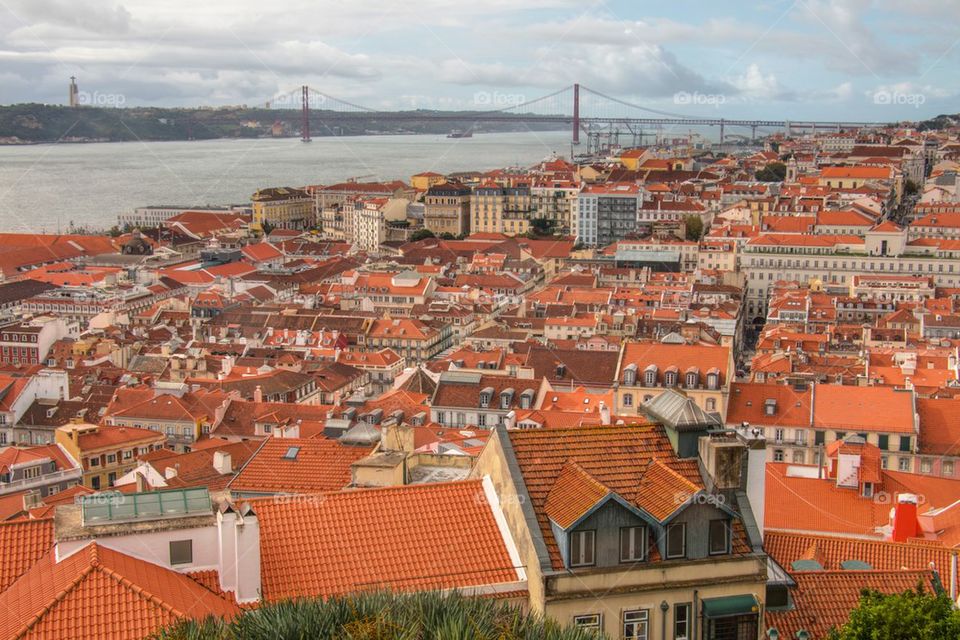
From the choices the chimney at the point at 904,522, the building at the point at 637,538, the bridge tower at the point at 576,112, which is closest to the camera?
the building at the point at 637,538

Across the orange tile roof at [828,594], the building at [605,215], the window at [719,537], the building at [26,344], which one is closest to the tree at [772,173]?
the building at [605,215]

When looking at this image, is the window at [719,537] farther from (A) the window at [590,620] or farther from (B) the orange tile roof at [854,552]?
(B) the orange tile roof at [854,552]

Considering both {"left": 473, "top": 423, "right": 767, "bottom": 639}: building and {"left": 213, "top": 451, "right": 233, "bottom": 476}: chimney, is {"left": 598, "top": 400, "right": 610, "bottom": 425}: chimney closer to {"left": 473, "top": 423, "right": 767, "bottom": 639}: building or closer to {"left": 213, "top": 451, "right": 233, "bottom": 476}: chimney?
{"left": 213, "top": 451, "right": 233, "bottom": 476}: chimney

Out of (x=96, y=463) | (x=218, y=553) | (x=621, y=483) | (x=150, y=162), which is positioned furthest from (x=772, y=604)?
(x=150, y=162)

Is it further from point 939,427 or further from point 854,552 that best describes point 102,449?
point 854,552

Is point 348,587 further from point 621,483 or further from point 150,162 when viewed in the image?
point 150,162
